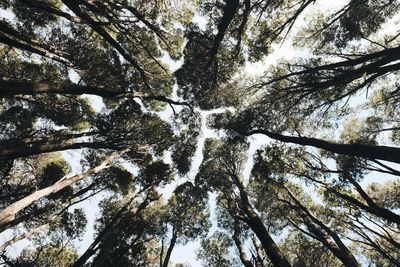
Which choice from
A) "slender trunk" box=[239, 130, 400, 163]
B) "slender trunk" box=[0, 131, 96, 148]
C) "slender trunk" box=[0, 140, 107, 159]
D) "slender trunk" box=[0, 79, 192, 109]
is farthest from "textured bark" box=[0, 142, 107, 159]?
"slender trunk" box=[239, 130, 400, 163]

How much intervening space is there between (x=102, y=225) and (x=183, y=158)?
6.42 metres

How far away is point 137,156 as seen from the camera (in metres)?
19.0

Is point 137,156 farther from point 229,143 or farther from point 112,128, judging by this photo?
point 229,143

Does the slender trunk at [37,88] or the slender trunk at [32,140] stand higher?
the slender trunk at [32,140]

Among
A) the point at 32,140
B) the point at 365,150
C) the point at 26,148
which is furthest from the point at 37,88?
the point at 365,150

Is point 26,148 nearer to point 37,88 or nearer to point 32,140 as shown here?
point 32,140

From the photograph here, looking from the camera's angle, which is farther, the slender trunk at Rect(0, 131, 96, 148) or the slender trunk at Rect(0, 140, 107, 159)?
the slender trunk at Rect(0, 131, 96, 148)

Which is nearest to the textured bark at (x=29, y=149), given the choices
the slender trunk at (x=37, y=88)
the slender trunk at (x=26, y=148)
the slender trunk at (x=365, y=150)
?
the slender trunk at (x=26, y=148)

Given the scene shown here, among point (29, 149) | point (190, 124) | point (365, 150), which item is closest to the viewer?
point (365, 150)

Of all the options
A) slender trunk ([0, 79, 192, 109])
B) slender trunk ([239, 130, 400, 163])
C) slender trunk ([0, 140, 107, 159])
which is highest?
slender trunk ([0, 140, 107, 159])

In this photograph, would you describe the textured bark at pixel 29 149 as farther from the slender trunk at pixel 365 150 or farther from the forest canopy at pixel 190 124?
the slender trunk at pixel 365 150

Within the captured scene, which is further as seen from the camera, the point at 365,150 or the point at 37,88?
the point at 37,88

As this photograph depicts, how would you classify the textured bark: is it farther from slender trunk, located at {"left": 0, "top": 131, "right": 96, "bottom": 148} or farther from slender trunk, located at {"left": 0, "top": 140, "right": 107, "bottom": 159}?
slender trunk, located at {"left": 0, "top": 131, "right": 96, "bottom": 148}

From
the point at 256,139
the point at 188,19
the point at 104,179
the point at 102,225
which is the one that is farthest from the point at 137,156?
the point at 188,19
